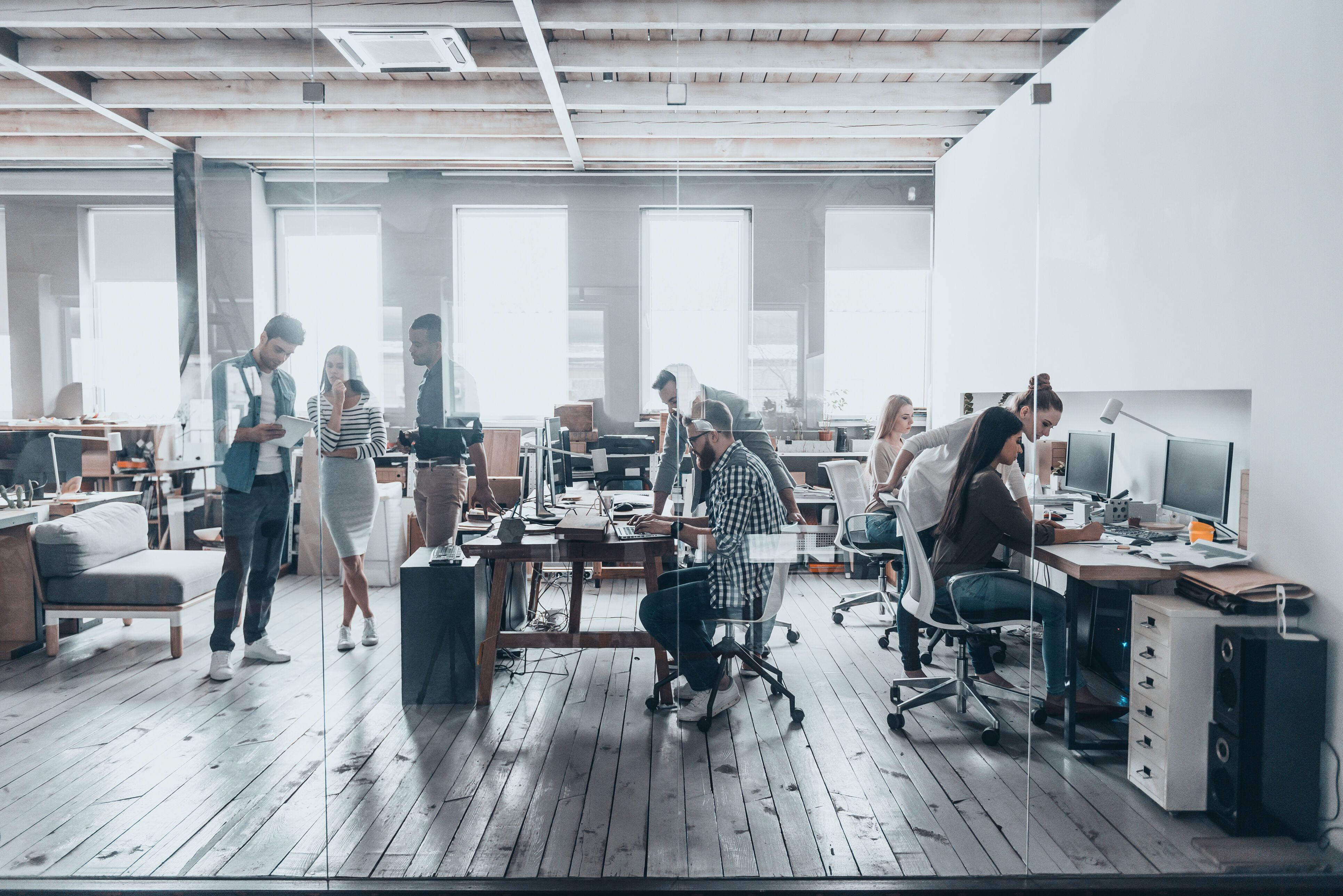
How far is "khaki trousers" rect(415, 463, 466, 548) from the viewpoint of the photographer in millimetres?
2820

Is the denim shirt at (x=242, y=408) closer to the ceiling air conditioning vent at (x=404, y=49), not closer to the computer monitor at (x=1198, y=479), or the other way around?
the ceiling air conditioning vent at (x=404, y=49)

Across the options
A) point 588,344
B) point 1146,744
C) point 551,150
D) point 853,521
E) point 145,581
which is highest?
point 551,150

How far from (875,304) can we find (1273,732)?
202cm

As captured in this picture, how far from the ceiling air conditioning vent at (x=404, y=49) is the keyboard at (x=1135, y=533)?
3.52m

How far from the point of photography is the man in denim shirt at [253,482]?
268cm

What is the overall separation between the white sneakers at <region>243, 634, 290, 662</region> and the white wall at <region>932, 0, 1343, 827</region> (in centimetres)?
281

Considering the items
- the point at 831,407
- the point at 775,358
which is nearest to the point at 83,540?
the point at 775,358

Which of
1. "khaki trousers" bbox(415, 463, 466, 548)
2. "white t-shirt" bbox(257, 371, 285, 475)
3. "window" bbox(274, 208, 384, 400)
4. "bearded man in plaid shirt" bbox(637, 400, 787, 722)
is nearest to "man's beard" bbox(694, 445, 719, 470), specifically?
"bearded man in plaid shirt" bbox(637, 400, 787, 722)

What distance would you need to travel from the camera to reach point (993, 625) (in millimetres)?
2975

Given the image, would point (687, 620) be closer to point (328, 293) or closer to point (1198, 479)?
point (328, 293)

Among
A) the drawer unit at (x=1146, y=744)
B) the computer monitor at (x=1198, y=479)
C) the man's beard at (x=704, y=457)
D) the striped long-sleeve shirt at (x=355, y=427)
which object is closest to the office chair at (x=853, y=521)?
the man's beard at (x=704, y=457)

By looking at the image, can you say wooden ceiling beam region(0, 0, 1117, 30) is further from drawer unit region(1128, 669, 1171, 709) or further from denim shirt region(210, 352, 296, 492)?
drawer unit region(1128, 669, 1171, 709)

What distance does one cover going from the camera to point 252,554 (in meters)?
2.76

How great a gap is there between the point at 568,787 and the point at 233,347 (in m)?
2.14
